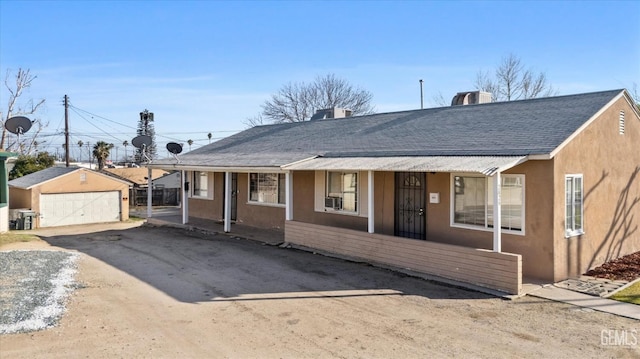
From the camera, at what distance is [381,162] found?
12047 millimetres

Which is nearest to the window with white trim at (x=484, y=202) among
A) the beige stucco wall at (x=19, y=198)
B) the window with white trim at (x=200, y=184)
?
the window with white trim at (x=200, y=184)

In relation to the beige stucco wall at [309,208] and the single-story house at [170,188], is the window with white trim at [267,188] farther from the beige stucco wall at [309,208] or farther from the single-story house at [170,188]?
the single-story house at [170,188]

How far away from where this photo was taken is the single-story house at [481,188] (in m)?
9.66

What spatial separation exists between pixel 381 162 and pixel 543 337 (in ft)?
20.6

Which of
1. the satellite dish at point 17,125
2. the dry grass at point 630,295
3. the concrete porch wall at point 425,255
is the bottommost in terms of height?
the dry grass at point 630,295

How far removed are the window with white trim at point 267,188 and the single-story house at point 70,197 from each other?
10.7 meters

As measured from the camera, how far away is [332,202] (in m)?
14.5

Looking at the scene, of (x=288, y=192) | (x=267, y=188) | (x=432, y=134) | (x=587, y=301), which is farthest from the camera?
(x=267, y=188)

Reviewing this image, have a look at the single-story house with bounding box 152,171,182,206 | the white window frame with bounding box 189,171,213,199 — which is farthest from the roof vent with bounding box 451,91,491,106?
the single-story house with bounding box 152,171,182,206

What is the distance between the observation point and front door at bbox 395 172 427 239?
12.0 metres

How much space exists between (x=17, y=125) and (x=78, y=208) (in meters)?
7.06

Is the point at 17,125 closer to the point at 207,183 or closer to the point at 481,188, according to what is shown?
the point at 207,183

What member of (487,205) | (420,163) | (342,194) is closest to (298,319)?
(420,163)

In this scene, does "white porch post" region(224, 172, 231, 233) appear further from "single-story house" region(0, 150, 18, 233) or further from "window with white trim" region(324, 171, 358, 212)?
"single-story house" region(0, 150, 18, 233)
